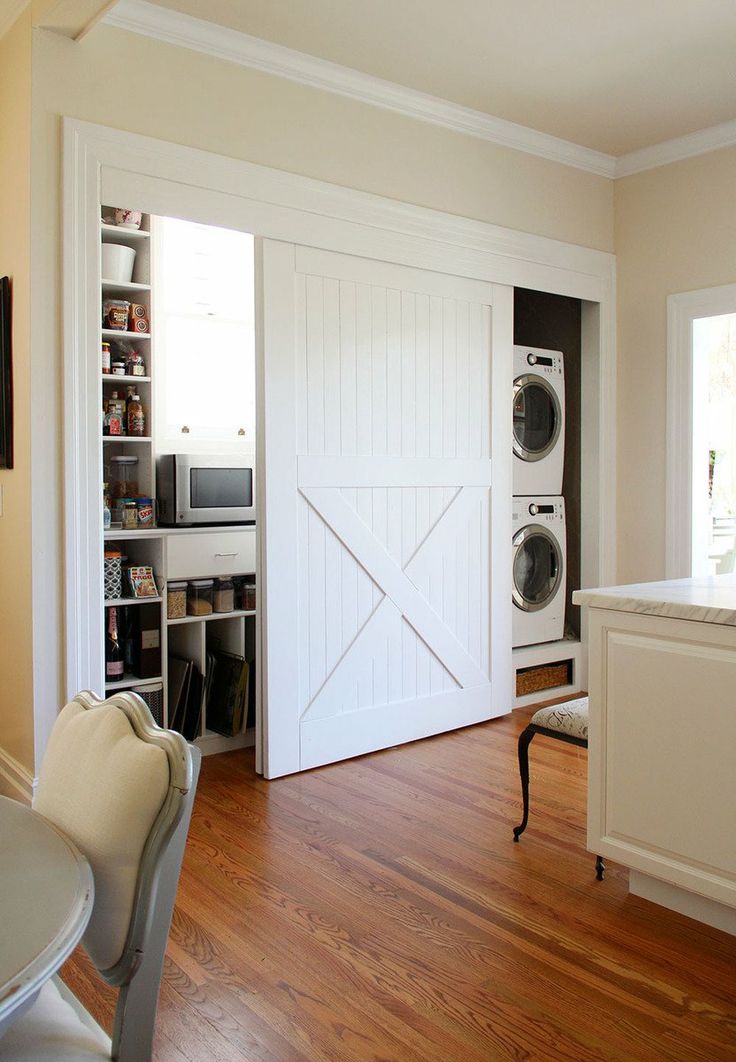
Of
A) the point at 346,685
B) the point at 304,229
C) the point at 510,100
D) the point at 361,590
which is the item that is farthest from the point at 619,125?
the point at 346,685

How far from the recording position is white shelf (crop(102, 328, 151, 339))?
3648 millimetres

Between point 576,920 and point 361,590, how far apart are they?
1703 mm

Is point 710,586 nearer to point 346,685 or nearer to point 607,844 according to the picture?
point 607,844

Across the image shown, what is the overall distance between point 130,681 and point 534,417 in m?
2.47

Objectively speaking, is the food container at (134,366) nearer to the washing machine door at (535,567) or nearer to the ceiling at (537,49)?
the ceiling at (537,49)

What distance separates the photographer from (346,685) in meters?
3.73

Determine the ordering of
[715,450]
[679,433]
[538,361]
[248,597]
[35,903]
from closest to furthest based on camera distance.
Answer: [35,903] < [248,597] < [679,433] < [538,361] < [715,450]

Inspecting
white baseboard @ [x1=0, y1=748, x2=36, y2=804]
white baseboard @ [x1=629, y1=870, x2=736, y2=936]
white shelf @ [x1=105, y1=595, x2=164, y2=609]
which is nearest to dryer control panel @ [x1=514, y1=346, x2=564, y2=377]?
white shelf @ [x1=105, y1=595, x2=164, y2=609]

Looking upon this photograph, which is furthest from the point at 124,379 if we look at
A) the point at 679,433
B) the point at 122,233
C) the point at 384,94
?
the point at 679,433

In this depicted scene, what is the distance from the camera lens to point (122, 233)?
3691mm

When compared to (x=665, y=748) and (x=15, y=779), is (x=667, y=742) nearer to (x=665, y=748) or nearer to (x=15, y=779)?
(x=665, y=748)

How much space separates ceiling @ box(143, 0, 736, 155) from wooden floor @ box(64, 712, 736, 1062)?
9.23ft

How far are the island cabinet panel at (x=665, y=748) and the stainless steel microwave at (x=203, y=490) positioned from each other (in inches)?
72.8

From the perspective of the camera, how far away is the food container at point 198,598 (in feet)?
12.3
